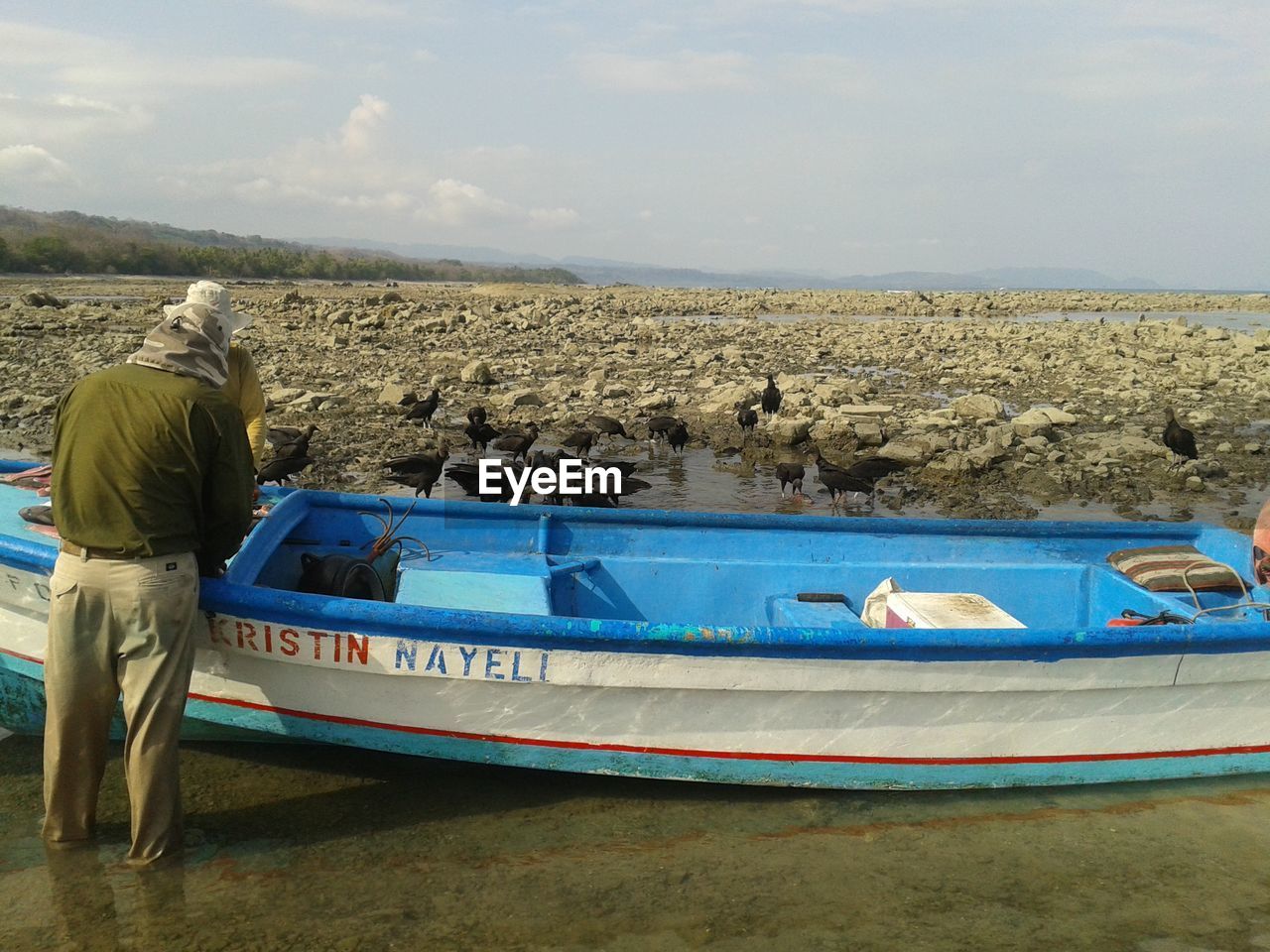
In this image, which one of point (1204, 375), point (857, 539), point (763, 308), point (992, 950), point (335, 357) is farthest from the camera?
point (763, 308)

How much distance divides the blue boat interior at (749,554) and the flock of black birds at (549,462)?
2.71m

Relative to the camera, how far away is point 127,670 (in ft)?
13.7

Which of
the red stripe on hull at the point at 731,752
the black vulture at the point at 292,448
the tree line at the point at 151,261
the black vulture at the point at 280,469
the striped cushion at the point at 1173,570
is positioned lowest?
the red stripe on hull at the point at 731,752

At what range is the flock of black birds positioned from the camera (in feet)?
33.4

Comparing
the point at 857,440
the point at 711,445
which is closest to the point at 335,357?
the point at 711,445

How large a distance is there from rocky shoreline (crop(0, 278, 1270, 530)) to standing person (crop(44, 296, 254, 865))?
723 centimetres

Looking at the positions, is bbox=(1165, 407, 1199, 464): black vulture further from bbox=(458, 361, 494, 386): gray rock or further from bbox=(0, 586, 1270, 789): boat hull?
bbox=(458, 361, 494, 386): gray rock

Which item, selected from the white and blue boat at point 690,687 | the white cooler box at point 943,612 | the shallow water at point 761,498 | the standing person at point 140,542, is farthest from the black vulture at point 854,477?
the standing person at point 140,542

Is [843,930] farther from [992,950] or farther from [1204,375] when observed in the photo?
[1204,375]

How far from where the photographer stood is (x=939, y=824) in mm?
5191

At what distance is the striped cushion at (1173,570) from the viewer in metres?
6.38

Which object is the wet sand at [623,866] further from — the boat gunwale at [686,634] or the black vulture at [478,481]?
the black vulture at [478,481]

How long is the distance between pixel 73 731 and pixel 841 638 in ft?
11.9

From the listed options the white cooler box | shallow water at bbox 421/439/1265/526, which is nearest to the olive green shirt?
the white cooler box
